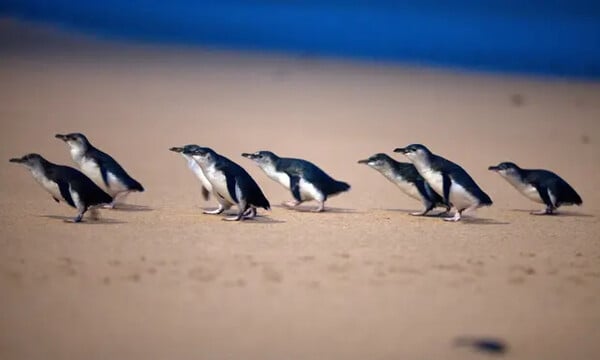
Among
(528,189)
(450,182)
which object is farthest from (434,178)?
(528,189)

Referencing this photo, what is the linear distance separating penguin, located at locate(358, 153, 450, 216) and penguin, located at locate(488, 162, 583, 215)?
2.29ft

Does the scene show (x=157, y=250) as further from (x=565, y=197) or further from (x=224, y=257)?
(x=565, y=197)

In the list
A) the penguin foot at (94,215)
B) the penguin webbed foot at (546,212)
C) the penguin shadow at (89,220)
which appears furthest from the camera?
the penguin webbed foot at (546,212)

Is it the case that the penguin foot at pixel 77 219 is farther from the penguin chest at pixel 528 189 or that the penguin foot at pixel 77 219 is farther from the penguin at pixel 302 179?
the penguin chest at pixel 528 189

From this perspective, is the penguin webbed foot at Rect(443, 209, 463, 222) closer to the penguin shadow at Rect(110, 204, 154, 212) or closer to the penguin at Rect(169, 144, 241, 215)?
the penguin at Rect(169, 144, 241, 215)

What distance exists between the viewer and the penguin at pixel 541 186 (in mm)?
10312

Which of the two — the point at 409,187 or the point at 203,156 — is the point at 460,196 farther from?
the point at 203,156

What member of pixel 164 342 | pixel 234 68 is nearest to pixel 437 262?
pixel 164 342

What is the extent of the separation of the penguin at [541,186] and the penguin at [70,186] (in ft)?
12.9

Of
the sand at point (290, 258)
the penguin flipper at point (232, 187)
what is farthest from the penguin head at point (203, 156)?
the sand at point (290, 258)

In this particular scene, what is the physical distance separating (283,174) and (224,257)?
2530mm

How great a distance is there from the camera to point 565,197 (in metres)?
10.3

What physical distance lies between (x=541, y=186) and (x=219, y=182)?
329 centimetres

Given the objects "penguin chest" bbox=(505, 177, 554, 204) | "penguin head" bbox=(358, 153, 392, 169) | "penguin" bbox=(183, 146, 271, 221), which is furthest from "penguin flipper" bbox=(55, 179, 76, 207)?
"penguin chest" bbox=(505, 177, 554, 204)
